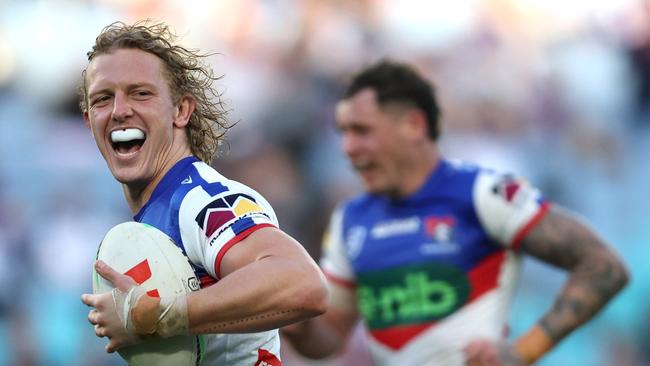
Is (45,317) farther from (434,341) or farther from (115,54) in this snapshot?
(115,54)

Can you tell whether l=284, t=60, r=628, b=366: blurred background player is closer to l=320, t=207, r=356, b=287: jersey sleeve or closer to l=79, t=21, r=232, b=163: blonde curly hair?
l=320, t=207, r=356, b=287: jersey sleeve

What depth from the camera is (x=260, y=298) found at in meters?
3.13

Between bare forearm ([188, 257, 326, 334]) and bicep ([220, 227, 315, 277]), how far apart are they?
3 cm

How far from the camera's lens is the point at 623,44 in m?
12.2

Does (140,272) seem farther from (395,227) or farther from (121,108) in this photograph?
(395,227)

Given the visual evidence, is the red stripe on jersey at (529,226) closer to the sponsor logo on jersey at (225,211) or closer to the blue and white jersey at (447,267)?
the blue and white jersey at (447,267)

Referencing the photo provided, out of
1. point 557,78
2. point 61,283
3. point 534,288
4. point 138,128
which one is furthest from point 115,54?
point 557,78

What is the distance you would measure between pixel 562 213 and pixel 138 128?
3069 millimetres

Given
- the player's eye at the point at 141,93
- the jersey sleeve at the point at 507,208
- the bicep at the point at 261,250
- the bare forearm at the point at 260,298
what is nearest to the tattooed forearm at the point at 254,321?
the bare forearm at the point at 260,298

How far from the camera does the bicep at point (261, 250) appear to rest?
126 inches

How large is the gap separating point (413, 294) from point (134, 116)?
9.33ft

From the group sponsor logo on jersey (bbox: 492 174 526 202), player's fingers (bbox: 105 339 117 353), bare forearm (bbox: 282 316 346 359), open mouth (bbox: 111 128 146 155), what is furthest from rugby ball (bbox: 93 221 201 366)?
sponsor logo on jersey (bbox: 492 174 526 202)

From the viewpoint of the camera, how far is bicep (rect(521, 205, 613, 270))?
5945 mm

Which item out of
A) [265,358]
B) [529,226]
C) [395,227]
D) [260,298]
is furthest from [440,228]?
[260,298]
